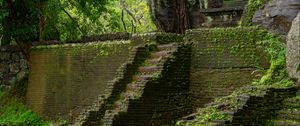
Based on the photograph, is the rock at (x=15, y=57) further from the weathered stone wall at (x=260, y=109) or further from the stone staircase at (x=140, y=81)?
the weathered stone wall at (x=260, y=109)

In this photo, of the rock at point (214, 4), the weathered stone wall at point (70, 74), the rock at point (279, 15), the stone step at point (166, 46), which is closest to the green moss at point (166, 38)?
the stone step at point (166, 46)

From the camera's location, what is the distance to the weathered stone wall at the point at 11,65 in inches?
665

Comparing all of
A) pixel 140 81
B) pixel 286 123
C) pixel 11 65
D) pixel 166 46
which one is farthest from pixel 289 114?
pixel 11 65

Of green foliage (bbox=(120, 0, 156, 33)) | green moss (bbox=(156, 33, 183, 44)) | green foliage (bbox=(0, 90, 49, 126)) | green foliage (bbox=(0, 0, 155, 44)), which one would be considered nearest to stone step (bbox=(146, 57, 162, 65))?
green moss (bbox=(156, 33, 183, 44))

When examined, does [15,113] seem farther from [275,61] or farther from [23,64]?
[275,61]

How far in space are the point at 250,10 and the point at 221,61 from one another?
142 centimetres

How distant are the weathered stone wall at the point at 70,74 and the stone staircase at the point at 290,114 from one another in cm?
485

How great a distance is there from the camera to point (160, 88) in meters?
11.5

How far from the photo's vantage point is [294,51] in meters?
9.66

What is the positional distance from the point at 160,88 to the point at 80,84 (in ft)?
11.3

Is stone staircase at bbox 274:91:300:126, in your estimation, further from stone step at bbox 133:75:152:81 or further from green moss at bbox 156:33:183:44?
green moss at bbox 156:33:183:44

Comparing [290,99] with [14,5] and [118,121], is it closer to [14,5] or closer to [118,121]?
[118,121]

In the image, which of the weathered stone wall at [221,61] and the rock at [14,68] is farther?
the rock at [14,68]

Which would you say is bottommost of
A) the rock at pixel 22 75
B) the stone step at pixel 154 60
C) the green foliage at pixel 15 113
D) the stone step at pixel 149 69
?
the green foliage at pixel 15 113
